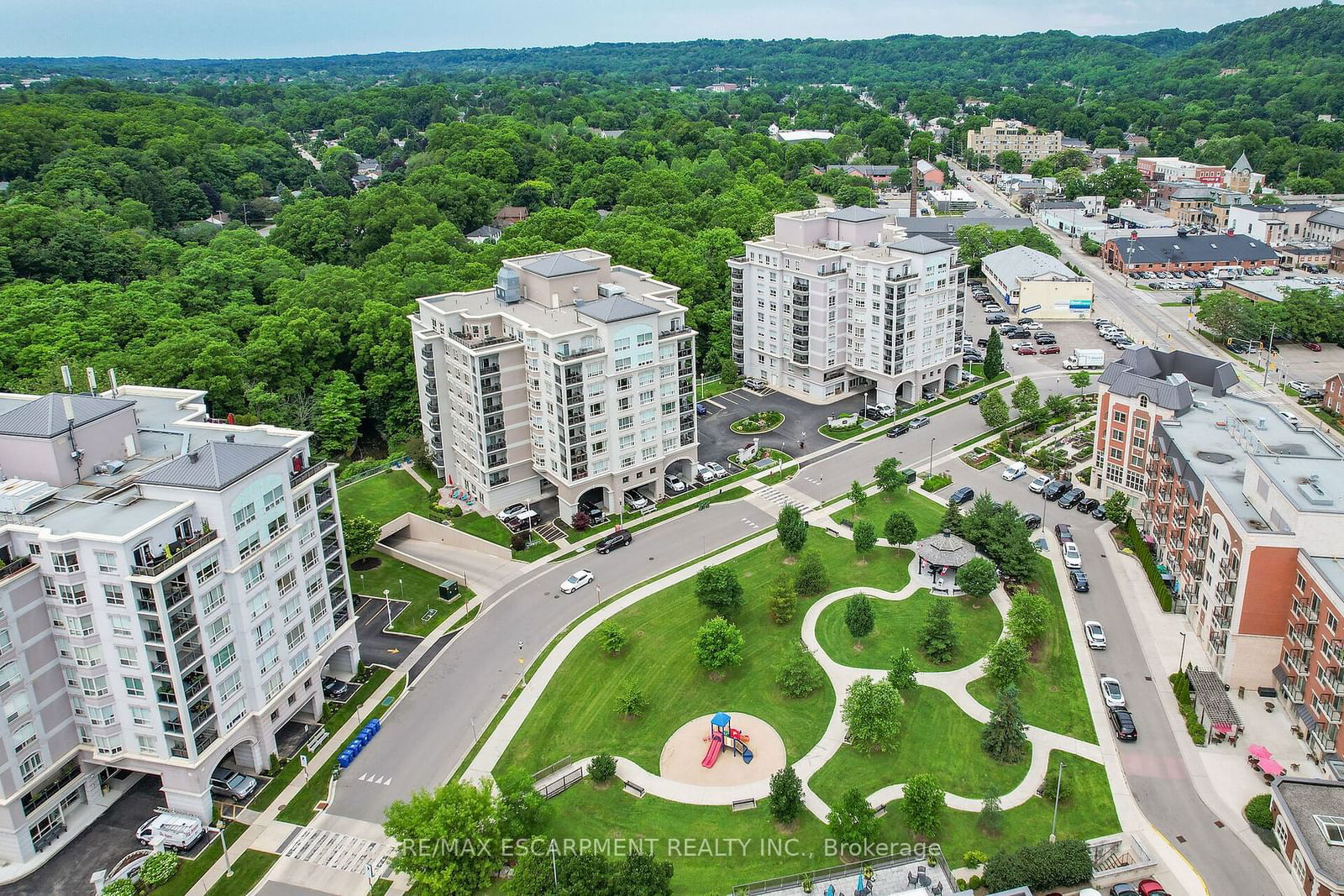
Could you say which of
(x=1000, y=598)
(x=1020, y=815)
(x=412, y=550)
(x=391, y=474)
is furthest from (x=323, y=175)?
(x=1020, y=815)

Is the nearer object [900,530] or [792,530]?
[792,530]

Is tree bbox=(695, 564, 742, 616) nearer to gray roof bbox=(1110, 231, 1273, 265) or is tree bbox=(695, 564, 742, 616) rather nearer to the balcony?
the balcony

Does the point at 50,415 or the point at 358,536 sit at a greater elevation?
the point at 50,415

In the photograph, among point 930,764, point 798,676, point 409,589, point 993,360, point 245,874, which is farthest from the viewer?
point 993,360

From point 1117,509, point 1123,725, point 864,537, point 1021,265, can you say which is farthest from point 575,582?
point 1021,265

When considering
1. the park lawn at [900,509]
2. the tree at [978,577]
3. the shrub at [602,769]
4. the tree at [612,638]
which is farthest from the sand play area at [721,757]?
the park lawn at [900,509]

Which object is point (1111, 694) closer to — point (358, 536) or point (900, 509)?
point (900, 509)

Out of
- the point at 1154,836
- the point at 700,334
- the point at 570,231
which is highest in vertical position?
the point at 570,231

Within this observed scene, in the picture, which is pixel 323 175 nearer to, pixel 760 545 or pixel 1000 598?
pixel 760 545
